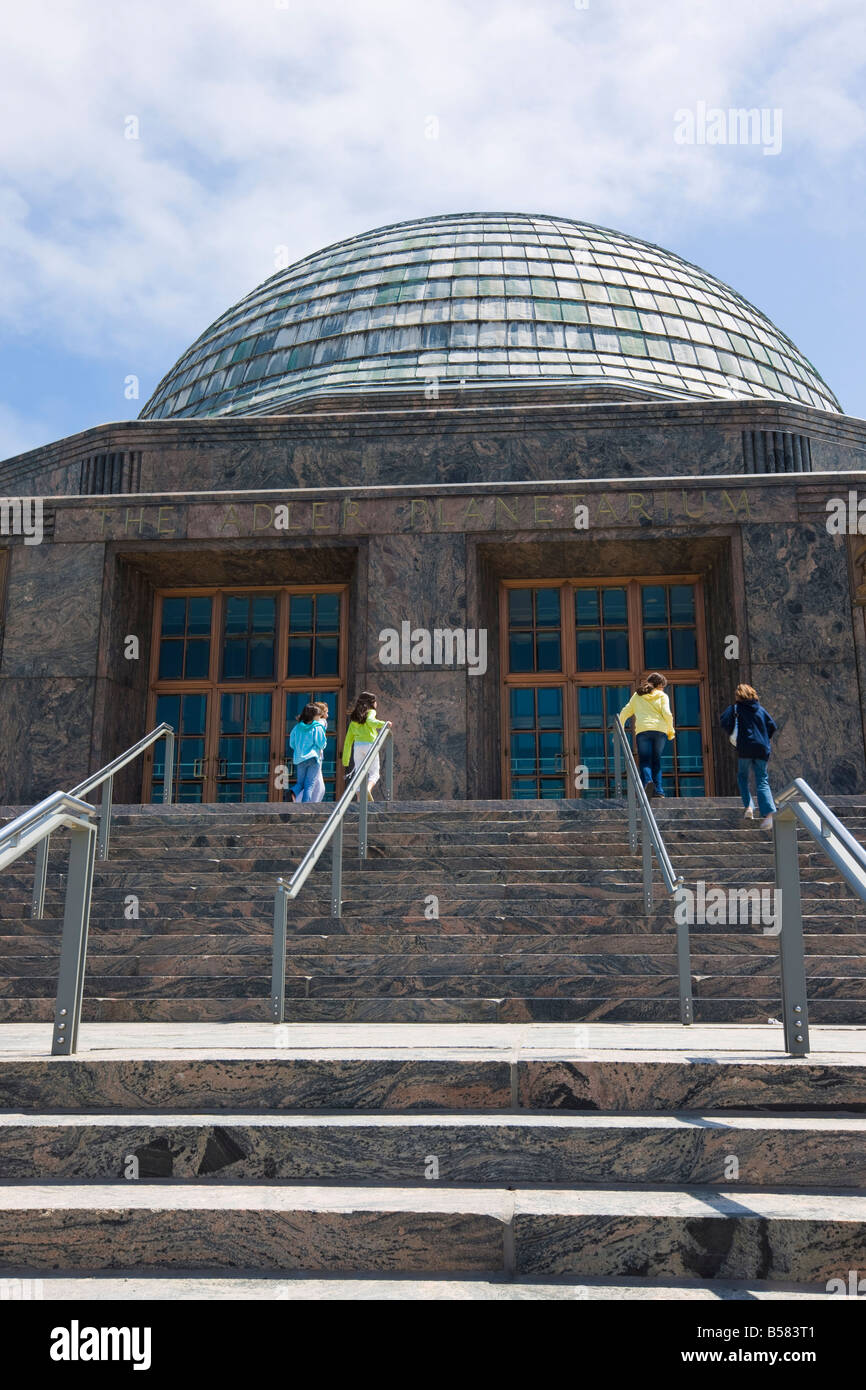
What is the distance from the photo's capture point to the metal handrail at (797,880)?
358cm

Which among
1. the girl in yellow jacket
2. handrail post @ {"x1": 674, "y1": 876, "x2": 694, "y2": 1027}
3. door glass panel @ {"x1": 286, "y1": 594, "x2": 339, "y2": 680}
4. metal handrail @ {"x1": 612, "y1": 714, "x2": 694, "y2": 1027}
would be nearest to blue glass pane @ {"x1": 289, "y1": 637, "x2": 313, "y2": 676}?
door glass panel @ {"x1": 286, "y1": 594, "x2": 339, "y2": 680}

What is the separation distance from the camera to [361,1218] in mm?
2668

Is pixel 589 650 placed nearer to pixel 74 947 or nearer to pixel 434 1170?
pixel 74 947

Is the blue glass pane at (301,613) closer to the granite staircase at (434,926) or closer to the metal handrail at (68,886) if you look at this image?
the granite staircase at (434,926)

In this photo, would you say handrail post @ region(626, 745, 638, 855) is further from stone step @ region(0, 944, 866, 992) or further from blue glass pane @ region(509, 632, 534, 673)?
blue glass pane @ region(509, 632, 534, 673)

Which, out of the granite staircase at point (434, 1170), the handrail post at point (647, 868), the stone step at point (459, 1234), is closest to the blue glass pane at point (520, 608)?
the handrail post at point (647, 868)

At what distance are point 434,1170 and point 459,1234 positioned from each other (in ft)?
1.23

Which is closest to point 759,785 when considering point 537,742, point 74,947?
point 537,742

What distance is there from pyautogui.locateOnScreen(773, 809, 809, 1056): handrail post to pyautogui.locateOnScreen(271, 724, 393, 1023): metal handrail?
2.03 m

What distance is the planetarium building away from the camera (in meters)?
10.0

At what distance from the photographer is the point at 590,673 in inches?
425

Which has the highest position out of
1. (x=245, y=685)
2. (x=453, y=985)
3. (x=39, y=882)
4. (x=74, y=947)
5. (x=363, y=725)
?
(x=245, y=685)

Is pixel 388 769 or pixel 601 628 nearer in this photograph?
pixel 388 769
